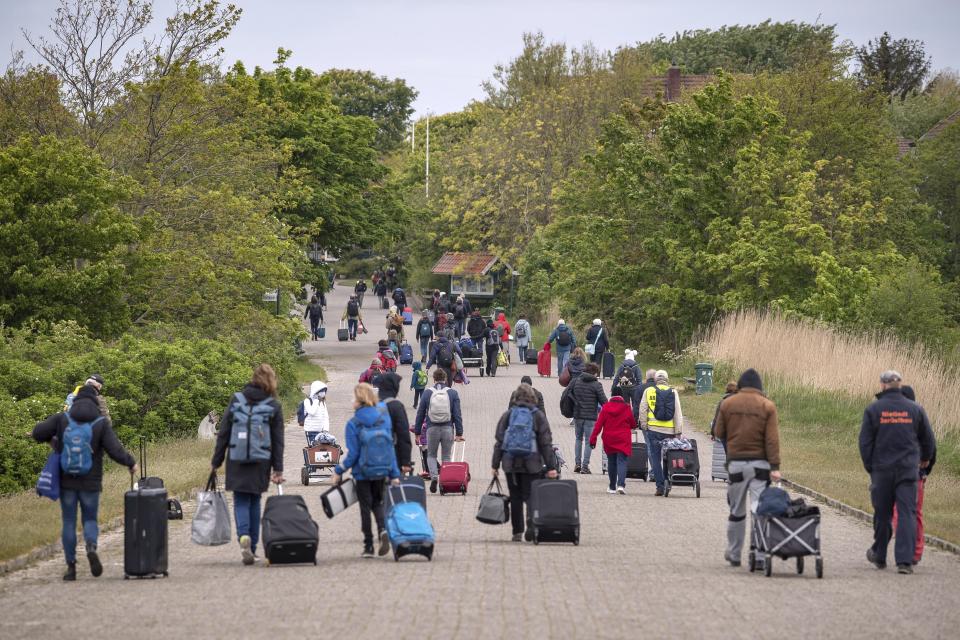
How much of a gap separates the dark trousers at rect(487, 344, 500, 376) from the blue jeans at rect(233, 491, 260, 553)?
28.3 meters

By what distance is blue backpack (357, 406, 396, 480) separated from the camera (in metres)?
12.8

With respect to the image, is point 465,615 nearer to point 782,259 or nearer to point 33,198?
point 33,198

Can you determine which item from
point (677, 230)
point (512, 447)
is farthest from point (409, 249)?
point (512, 447)

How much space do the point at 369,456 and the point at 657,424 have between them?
7.40 m

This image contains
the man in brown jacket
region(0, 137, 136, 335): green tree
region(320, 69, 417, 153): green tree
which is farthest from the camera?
region(320, 69, 417, 153): green tree

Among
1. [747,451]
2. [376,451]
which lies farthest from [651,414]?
[376,451]

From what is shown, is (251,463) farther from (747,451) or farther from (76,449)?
(747,451)

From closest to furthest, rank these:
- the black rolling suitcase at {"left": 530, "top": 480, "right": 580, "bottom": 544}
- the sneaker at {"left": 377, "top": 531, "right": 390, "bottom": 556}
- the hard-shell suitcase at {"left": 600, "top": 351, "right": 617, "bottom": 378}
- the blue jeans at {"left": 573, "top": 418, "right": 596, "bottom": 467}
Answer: the sneaker at {"left": 377, "top": 531, "right": 390, "bottom": 556} < the black rolling suitcase at {"left": 530, "top": 480, "right": 580, "bottom": 544} < the blue jeans at {"left": 573, "top": 418, "right": 596, "bottom": 467} < the hard-shell suitcase at {"left": 600, "top": 351, "right": 617, "bottom": 378}

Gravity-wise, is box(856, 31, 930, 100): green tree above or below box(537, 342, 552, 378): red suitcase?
above

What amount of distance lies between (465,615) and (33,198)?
1003 inches

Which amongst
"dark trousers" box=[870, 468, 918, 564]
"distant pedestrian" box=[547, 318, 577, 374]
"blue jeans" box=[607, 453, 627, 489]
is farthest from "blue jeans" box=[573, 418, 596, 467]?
"distant pedestrian" box=[547, 318, 577, 374]

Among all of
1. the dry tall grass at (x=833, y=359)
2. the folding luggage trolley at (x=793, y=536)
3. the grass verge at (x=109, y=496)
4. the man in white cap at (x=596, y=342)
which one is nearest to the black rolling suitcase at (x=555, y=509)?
the folding luggage trolley at (x=793, y=536)

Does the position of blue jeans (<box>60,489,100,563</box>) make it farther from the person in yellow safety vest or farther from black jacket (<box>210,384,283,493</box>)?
the person in yellow safety vest

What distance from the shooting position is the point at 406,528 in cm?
1262
